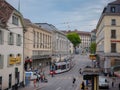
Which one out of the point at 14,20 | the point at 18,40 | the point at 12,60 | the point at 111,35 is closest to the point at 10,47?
the point at 12,60

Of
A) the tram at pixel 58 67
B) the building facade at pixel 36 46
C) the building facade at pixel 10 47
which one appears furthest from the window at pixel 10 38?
the tram at pixel 58 67

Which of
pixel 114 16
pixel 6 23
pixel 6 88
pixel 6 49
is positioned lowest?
pixel 6 88

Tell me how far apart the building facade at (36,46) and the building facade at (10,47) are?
77.0ft

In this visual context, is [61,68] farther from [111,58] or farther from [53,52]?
[53,52]

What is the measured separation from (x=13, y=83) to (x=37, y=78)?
48.6ft

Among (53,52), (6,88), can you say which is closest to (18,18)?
(6,88)

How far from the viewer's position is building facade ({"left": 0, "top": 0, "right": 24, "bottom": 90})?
40812mm

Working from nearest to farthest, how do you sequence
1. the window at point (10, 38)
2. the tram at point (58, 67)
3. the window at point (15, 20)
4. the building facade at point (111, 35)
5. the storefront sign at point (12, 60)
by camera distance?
the storefront sign at point (12, 60), the window at point (10, 38), the window at point (15, 20), the building facade at point (111, 35), the tram at point (58, 67)

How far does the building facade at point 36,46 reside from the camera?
7656cm

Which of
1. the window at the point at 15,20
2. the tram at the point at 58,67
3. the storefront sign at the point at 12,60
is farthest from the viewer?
the tram at the point at 58,67

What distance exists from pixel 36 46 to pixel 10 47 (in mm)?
40348

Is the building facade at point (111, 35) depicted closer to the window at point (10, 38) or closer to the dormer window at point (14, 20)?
the dormer window at point (14, 20)

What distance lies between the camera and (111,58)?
7262 centimetres

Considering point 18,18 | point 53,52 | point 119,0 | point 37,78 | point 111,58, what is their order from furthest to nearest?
point 53,52, point 119,0, point 111,58, point 37,78, point 18,18
